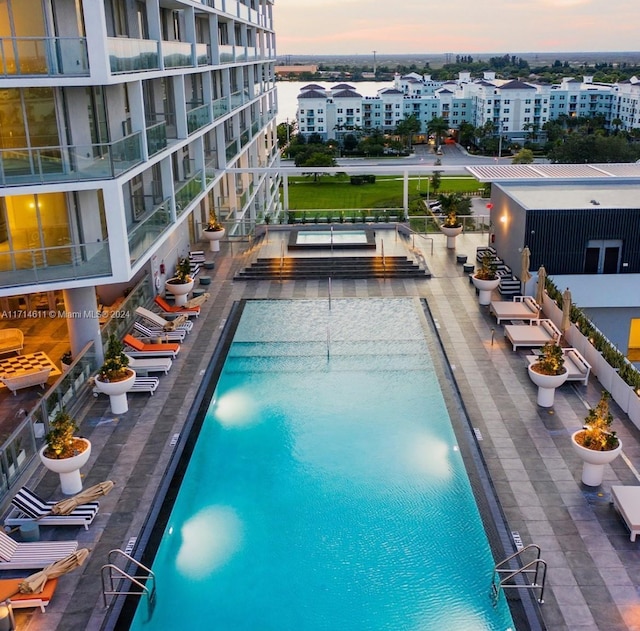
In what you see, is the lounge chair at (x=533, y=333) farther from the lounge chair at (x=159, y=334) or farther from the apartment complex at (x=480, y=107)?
the apartment complex at (x=480, y=107)

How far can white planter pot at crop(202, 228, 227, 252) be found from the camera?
27.3 metres

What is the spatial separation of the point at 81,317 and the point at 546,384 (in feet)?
34.2

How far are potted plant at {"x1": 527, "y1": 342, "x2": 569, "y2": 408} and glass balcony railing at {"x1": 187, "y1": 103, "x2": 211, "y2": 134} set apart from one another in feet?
45.3

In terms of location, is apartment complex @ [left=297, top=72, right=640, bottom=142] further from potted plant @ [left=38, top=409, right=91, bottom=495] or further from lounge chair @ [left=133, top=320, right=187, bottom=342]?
potted plant @ [left=38, top=409, right=91, bottom=495]

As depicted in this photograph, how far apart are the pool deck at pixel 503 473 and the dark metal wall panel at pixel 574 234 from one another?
3814mm

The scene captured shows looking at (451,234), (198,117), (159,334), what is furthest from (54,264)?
(451,234)

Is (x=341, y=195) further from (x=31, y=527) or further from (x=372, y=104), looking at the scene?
(x=31, y=527)

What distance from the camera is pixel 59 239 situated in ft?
51.2

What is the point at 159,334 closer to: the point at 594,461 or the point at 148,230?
the point at 148,230

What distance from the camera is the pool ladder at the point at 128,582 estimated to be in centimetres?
972

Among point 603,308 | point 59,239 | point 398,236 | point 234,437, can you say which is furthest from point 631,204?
point 59,239

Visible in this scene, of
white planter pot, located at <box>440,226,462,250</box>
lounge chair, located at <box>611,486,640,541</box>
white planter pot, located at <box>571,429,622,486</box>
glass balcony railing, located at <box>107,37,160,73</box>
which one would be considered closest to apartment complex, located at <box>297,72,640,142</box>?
white planter pot, located at <box>440,226,462,250</box>

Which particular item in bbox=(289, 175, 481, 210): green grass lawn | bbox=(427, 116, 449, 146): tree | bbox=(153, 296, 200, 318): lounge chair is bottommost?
bbox=(289, 175, 481, 210): green grass lawn

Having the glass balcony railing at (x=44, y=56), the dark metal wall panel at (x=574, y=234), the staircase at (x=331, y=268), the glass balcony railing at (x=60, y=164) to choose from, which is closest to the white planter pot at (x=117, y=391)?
the glass balcony railing at (x=60, y=164)
